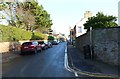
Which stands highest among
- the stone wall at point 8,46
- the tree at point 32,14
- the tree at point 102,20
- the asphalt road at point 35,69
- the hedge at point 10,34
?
the tree at point 32,14

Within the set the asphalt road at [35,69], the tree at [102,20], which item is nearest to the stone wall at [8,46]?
the tree at [102,20]

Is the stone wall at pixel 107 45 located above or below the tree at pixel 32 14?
below

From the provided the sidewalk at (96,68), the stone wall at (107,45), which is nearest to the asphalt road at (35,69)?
the sidewalk at (96,68)

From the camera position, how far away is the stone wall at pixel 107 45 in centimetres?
1700

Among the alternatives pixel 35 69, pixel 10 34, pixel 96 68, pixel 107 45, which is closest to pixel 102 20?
pixel 10 34

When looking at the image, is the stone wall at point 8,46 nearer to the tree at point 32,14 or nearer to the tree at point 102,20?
the tree at point 102,20

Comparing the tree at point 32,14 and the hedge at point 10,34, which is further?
the tree at point 32,14

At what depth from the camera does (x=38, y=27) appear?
70.3m

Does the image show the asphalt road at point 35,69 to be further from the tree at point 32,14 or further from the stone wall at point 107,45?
the tree at point 32,14

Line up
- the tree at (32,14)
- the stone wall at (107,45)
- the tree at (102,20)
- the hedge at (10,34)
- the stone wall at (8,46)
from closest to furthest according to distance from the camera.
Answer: the stone wall at (107,45) < the stone wall at (8,46) < the hedge at (10,34) < the tree at (102,20) < the tree at (32,14)

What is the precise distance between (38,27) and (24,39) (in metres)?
25.3

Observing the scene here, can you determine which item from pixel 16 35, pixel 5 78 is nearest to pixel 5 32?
pixel 16 35

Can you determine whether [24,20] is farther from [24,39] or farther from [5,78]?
[5,78]

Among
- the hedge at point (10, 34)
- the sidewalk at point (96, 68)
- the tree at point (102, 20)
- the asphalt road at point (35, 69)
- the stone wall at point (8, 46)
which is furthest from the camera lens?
the tree at point (102, 20)
